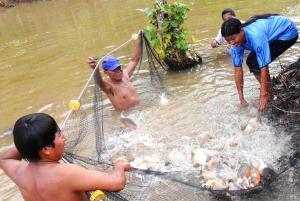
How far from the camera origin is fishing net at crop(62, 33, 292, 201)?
139 inches

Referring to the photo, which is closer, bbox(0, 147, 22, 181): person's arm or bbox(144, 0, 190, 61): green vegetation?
bbox(0, 147, 22, 181): person's arm

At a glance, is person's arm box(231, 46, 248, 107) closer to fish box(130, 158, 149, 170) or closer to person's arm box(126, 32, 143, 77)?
person's arm box(126, 32, 143, 77)

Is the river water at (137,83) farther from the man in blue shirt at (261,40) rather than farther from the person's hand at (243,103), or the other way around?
the man in blue shirt at (261,40)

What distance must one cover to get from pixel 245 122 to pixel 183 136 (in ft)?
2.72

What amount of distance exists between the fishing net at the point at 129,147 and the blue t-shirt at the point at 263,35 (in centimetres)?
162

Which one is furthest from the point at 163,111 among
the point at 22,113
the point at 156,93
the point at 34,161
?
the point at 34,161

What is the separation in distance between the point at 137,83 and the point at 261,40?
2652 millimetres

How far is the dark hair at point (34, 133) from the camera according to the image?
2443 millimetres

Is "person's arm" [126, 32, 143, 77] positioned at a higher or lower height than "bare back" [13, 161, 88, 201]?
lower

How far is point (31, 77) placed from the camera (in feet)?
30.3

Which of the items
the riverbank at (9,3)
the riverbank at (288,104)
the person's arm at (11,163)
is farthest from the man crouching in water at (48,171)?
the riverbank at (9,3)

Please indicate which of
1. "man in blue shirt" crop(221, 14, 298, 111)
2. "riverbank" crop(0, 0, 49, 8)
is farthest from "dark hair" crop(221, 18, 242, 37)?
"riverbank" crop(0, 0, 49, 8)

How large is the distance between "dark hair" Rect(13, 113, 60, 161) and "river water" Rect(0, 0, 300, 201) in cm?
171

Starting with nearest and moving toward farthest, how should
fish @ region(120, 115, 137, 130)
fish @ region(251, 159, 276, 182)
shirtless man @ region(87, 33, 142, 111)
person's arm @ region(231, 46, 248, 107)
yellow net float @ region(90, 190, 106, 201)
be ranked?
yellow net float @ region(90, 190, 106, 201) → fish @ region(251, 159, 276, 182) → person's arm @ region(231, 46, 248, 107) → fish @ region(120, 115, 137, 130) → shirtless man @ region(87, 33, 142, 111)
